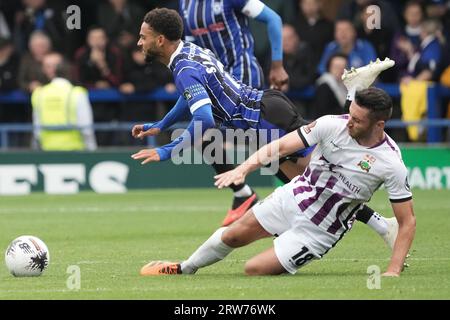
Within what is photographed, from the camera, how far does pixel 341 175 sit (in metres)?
9.17

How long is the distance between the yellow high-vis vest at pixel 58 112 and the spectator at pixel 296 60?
3188 millimetres

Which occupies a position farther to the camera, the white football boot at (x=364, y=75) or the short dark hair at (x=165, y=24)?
the short dark hair at (x=165, y=24)

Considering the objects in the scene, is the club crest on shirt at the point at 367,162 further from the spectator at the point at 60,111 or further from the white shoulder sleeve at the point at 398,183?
the spectator at the point at 60,111

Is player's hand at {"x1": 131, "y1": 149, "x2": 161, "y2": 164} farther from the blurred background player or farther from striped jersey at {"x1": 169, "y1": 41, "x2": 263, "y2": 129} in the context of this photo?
the blurred background player

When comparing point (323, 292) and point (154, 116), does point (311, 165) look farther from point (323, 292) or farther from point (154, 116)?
point (154, 116)

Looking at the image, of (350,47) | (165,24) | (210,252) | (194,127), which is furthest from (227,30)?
(350,47)

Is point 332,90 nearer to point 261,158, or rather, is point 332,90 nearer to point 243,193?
point 243,193

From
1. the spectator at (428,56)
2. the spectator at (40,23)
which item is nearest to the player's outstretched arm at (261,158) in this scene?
the spectator at (428,56)

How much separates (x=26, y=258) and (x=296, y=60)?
10346mm

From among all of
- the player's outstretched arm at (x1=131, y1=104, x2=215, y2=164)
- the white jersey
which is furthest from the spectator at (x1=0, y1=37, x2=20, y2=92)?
the white jersey

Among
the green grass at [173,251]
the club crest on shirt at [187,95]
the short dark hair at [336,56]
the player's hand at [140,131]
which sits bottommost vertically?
the green grass at [173,251]

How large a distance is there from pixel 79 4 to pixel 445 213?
9.02m

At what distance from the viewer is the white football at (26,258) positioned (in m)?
9.48

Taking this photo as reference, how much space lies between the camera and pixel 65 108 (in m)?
19.4
